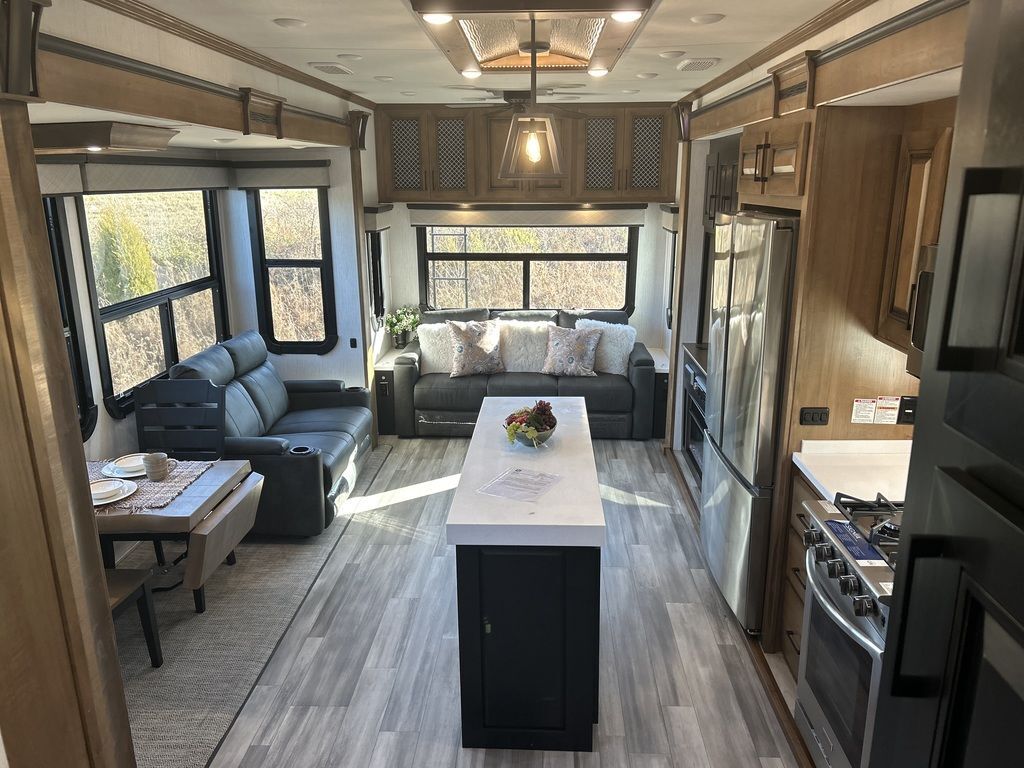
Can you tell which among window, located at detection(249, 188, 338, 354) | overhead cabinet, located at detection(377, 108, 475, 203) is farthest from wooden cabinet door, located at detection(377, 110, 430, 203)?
window, located at detection(249, 188, 338, 354)

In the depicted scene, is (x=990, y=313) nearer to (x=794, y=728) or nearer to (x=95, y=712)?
(x=95, y=712)

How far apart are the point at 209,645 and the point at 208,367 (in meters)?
1.86

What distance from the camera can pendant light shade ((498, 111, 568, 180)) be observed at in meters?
2.57

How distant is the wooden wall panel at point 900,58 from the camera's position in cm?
187

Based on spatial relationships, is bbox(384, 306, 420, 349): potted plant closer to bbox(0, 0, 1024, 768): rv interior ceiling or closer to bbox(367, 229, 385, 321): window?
bbox(367, 229, 385, 321): window

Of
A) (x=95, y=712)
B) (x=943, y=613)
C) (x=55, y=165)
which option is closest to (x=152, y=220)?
(x=55, y=165)

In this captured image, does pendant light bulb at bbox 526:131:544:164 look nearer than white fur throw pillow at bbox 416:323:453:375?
Yes

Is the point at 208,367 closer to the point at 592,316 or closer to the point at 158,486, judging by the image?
the point at 158,486

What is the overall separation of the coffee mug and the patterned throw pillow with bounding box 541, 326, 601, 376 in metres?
3.43

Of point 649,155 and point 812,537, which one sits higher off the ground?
point 649,155

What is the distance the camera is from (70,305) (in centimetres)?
393

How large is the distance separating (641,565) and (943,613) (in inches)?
140

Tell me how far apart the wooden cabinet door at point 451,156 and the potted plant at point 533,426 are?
11.3 feet

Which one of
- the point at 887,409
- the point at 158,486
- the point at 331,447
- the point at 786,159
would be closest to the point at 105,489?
the point at 158,486
